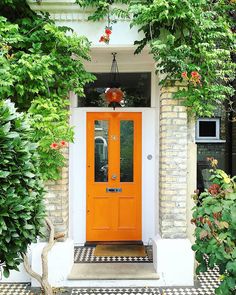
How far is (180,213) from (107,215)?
1759mm

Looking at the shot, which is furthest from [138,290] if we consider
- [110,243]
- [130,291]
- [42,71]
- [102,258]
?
[42,71]

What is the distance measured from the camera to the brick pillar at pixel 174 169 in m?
4.85

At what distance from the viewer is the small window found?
7.22 meters

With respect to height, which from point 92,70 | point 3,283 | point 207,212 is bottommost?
point 3,283

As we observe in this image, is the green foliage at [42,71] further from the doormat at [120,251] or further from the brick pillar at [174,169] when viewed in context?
the doormat at [120,251]

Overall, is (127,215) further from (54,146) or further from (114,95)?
(54,146)

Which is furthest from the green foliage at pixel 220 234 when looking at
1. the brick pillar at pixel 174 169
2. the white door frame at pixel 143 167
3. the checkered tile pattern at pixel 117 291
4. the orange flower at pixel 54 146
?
the white door frame at pixel 143 167

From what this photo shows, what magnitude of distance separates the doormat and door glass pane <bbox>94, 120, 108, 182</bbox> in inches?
46.7

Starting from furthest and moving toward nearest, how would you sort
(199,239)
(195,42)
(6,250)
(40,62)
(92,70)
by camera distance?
1. (92,70)
2. (195,42)
3. (40,62)
4. (199,239)
5. (6,250)

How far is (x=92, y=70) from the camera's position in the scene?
609cm

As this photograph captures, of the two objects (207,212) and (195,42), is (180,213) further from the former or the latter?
(195,42)

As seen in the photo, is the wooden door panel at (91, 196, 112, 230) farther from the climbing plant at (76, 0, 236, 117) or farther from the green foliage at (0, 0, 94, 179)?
the climbing plant at (76, 0, 236, 117)

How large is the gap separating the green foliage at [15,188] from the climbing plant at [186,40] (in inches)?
88.2

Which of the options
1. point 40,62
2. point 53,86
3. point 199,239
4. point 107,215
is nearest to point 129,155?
point 107,215
